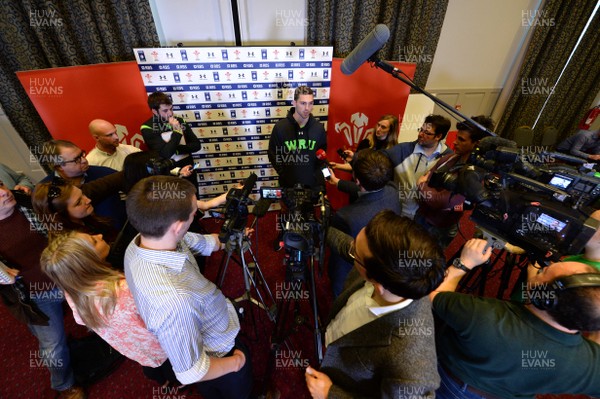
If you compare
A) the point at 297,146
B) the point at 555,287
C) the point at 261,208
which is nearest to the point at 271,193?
A: the point at 261,208

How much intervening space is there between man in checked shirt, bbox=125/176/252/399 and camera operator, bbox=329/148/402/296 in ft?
2.52

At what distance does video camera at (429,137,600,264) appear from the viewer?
1.08 m

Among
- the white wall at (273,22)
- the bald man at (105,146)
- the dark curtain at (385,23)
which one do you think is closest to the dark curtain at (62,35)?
the bald man at (105,146)

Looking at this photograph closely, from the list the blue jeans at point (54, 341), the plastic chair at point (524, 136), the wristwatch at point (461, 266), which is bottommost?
the blue jeans at point (54, 341)

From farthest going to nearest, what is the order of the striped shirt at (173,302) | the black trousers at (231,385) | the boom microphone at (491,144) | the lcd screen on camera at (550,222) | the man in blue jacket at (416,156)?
the man in blue jacket at (416,156) → the boom microphone at (491,144) → the black trousers at (231,385) → the lcd screen on camera at (550,222) → the striped shirt at (173,302)

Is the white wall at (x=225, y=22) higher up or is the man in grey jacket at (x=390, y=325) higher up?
the white wall at (x=225, y=22)

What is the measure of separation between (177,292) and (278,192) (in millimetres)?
657

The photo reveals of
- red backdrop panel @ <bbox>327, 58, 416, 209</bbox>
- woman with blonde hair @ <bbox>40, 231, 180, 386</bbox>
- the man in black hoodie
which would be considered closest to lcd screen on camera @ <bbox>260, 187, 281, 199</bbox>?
woman with blonde hair @ <bbox>40, 231, 180, 386</bbox>

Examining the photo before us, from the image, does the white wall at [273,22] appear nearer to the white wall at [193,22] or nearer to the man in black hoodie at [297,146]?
the white wall at [193,22]

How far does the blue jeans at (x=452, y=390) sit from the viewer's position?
1.02 metres

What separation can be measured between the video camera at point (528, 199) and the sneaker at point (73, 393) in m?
2.74

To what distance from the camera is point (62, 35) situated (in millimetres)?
2242

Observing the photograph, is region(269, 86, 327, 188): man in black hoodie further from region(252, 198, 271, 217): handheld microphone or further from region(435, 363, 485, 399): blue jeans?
region(435, 363, 485, 399): blue jeans

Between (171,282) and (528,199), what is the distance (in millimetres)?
1604
